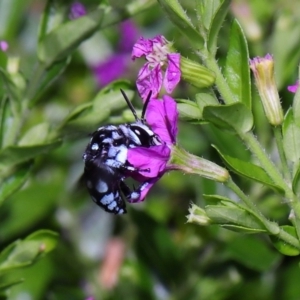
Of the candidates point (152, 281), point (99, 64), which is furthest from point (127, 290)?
point (99, 64)

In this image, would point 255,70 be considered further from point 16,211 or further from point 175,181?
point 175,181

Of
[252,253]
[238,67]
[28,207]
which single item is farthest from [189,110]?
[28,207]

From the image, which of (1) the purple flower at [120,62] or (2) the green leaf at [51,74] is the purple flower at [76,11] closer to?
(2) the green leaf at [51,74]

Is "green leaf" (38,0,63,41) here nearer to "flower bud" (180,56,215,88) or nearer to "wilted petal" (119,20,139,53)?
"flower bud" (180,56,215,88)

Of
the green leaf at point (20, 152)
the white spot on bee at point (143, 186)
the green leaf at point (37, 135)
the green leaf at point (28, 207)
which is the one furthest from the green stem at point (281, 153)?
the green leaf at point (28, 207)

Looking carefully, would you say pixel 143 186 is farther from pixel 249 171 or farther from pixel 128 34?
pixel 128 34

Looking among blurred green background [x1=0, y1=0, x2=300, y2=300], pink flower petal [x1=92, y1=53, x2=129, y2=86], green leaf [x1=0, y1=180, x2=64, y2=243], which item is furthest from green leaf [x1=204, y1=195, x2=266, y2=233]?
pink flower petal [x1=92, y1=53, x2=129, y2=86]
